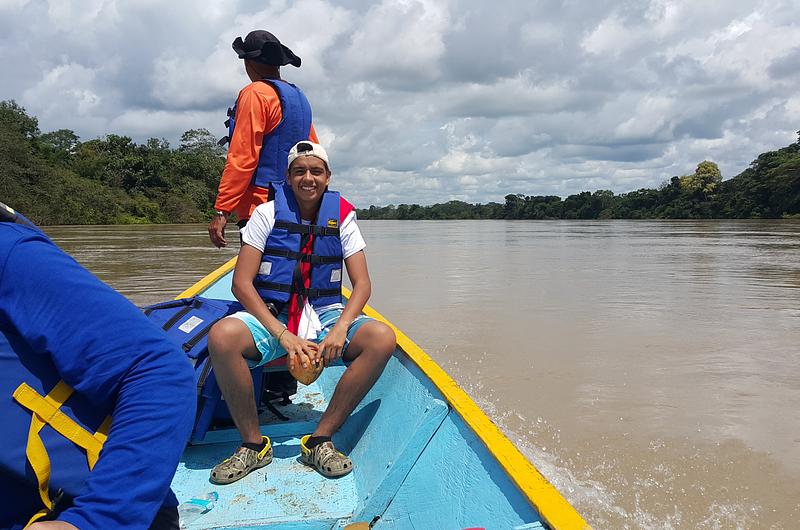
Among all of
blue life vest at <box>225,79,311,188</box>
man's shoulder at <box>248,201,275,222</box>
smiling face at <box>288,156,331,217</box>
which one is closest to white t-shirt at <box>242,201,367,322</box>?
man's shoulder at <box>248,201,275,222</box>

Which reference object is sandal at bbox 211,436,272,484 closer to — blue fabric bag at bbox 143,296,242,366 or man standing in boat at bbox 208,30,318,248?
blue fabric bag at bbox 143,296,242,366

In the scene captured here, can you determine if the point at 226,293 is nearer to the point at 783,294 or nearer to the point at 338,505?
the point at 338,505

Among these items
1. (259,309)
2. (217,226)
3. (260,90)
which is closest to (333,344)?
(259,309)

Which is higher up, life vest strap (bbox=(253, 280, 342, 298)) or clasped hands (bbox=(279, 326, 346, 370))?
life vest strap (bbox=(253, 280, 342, 298))

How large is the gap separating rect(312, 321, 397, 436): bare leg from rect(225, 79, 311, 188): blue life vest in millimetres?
1072

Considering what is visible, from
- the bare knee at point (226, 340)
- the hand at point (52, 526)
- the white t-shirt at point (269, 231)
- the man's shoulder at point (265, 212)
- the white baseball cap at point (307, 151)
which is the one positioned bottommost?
the bare knee at point (226, 340)

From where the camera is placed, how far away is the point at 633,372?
5.62 m

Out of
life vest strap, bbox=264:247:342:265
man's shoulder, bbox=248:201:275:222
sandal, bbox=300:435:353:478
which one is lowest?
sandal, bbox=300:435:353:478

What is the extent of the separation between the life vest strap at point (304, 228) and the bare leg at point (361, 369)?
46cm

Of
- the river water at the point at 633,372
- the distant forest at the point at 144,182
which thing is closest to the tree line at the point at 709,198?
the distant forest at the point at 144,182

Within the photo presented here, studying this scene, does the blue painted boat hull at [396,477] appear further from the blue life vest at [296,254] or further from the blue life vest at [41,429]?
the blue life vest at [41,429]

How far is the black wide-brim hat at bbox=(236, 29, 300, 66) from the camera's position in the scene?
304 cm

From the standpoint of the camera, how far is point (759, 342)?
668 centimetres

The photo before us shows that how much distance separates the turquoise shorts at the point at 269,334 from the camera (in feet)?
7.70
